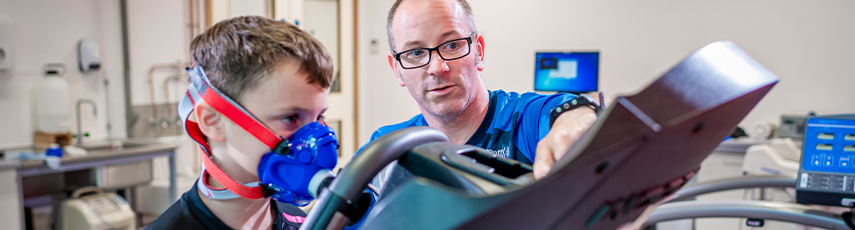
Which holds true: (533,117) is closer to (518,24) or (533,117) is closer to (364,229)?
(364,229)

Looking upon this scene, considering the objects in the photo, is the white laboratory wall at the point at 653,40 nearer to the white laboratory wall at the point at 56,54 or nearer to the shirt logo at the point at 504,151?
the shirt logo at the point at 504,151

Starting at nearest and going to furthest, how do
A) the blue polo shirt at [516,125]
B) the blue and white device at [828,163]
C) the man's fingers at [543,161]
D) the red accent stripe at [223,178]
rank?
1. the man's fingers at [543,161]
2. the red accent stripe at [223,178]
3. the blue polo shirt at [516,125]
4. the blue and white device at [828,163]

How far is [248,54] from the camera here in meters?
0.78

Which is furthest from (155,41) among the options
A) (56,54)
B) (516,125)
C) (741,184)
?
(741,184)

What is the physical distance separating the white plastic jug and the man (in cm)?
349

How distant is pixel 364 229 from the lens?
48 centimetres

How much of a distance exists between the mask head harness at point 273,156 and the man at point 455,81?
44cm

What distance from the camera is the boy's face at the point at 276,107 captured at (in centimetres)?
77

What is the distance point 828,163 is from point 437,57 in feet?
4.79

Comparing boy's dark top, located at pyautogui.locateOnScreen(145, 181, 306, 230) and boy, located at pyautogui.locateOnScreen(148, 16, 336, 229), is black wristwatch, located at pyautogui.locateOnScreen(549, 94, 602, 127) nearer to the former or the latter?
boy, located at pyautogui.locateOnScreen(148, 16, 336, 229)

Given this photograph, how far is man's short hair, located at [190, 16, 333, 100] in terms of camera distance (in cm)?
78

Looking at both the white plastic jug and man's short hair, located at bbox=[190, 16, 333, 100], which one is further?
the white plastic jug

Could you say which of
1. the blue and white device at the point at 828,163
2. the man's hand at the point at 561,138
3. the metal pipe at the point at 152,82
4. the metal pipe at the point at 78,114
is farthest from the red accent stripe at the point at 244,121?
the metal pipe at the point at 152,82

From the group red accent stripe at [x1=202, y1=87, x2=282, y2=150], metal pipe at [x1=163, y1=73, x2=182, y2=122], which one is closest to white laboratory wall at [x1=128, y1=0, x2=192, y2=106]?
metal pipe at [x1=163, y1=73, x2=182, y2=122]
